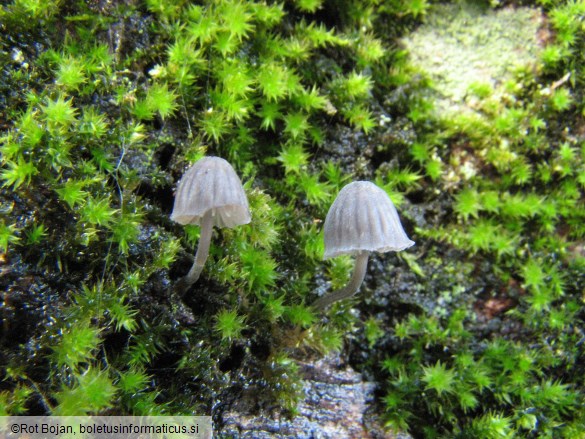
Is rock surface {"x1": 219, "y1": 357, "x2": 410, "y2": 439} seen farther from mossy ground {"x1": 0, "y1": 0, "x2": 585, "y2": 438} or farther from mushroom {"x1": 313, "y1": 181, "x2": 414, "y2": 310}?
mushroom {"x1": 313, "y1": 181, "x2": 414, "y2": 310}

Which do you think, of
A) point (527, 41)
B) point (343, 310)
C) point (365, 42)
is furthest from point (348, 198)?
point (527, 41)

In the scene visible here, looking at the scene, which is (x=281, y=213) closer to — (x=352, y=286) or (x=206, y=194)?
(x=352, y=286)

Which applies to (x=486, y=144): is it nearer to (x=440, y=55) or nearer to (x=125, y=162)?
(x=440, y=55)

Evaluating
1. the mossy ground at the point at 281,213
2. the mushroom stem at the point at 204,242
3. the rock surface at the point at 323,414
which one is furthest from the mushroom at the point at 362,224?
the rock surface at the point at 323,414

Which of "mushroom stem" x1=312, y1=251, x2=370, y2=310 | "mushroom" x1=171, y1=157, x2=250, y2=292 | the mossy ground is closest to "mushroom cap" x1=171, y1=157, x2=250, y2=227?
"mushroom" x1=171, y1=157, x2=250, y2=292

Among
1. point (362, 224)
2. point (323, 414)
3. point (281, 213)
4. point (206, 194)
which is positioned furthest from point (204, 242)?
point (323, 414)

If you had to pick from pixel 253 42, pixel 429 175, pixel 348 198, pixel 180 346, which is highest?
pixel 253 42

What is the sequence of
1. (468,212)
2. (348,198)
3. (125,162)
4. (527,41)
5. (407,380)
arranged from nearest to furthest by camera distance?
(348,198)
(125,162)
(407,380)
(468,212)
(527,41)
